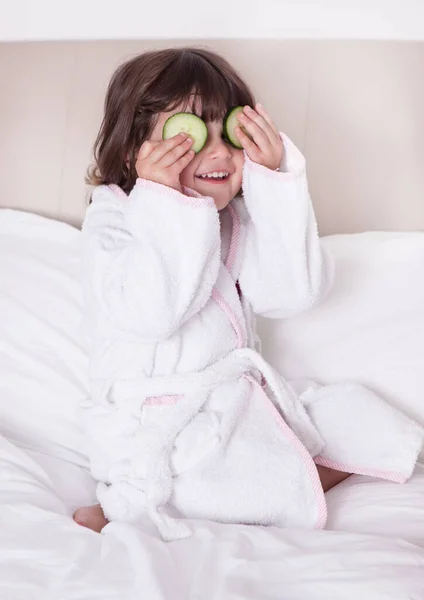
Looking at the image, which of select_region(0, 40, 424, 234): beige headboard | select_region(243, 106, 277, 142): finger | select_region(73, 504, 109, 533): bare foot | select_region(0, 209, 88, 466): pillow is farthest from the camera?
select_region(0, 40, 424, 234): beige headboard

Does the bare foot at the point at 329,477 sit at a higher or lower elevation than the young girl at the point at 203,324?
lower

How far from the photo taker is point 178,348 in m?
1.23

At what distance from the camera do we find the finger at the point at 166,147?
117 cm

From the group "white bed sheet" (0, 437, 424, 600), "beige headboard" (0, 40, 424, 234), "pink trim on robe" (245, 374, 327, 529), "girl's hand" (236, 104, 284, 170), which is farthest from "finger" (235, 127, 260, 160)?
"white bed sheet" (0, 437, 424, 600)

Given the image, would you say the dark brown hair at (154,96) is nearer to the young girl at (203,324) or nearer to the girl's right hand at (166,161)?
the young girl at (203,324)

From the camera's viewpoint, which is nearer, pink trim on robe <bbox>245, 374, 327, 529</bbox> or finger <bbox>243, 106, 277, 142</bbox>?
pink trim on robe <bbox>245, 374, 327, 529</bbox>

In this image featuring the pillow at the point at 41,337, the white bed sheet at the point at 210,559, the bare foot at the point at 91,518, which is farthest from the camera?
the pillow at the point at 41,337

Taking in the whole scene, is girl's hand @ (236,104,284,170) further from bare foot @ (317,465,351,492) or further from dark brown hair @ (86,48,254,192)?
bare foot @ (317,465,351,492)

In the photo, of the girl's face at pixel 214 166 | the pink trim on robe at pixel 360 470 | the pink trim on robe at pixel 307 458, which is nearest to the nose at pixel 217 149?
the girl's face at pixel 214 166

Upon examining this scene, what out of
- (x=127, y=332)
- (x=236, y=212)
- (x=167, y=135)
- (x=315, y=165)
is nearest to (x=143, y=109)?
(x=167, y=135)

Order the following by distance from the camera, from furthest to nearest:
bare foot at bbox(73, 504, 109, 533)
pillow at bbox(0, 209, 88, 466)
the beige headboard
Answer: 1. the beige headboard
2. pillow at bbox(0, 209, 88, 466)
3. bare foot at bbox(73, 504, 109, 533)

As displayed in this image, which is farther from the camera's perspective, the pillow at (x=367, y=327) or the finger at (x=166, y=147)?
the pillow at (x=367, y=327)

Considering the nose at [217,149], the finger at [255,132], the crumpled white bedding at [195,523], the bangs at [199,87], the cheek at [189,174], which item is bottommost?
the crumpled white bedding at [195,523]

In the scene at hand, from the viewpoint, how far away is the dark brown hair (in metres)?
1.28
